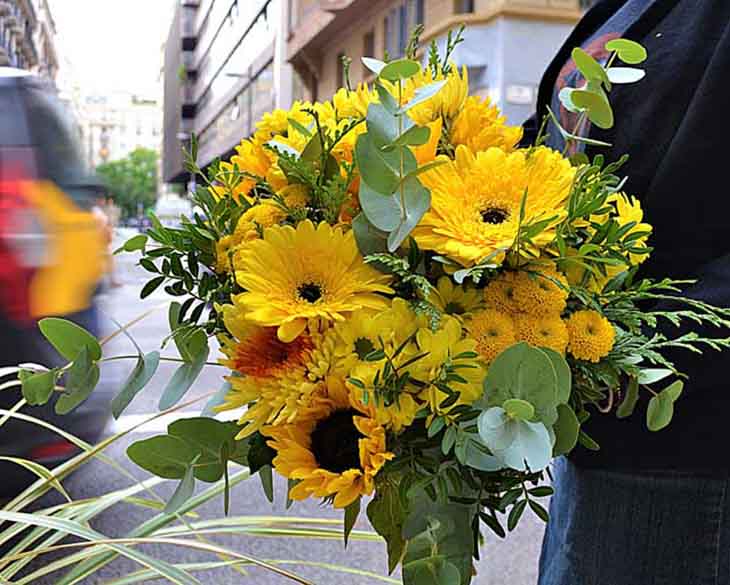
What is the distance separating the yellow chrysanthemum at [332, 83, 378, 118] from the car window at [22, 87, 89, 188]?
6.91 feet

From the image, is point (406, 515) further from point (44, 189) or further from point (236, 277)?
point (44, 189)

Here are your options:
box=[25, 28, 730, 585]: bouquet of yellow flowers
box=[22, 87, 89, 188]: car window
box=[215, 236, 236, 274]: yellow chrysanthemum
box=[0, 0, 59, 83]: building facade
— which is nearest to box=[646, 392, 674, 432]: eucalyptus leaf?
box=[25, 28, 730, 585]: bouquet of yellow flowers

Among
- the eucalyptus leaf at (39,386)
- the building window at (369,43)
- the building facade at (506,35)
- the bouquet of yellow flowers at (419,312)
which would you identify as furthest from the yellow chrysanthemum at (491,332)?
the building window at (369,43)

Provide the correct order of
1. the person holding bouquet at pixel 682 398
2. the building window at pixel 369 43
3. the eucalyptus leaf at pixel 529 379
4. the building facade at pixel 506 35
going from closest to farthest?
the eucalyptus leaf at pixel 529 379 → the person holding bouquet at pixel 682 398 → the building facade at pixel 506 35 → the building window at pixel 369 43

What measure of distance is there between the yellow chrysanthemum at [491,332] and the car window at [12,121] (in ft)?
7.57

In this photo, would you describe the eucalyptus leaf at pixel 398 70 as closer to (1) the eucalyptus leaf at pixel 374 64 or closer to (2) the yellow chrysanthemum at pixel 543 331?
(1) the eucalyptus leaf at pixel 374 64

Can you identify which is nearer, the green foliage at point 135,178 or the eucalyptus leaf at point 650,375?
the eucalyptus leaf at point 650,375

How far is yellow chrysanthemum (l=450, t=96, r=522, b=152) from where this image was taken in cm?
73

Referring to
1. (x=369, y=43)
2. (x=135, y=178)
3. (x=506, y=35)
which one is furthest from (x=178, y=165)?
(x=135, y=178)

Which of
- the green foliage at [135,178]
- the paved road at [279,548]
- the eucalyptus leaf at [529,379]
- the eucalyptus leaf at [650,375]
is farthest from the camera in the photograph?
the green foliage at [135,178]

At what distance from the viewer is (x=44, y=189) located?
8.82 feet

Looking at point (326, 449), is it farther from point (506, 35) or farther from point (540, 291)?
point (506, 35)

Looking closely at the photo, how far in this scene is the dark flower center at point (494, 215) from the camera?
0.68 metres

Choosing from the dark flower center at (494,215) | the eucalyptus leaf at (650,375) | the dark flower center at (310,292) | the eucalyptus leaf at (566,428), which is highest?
the dark flower center at (494,215)
